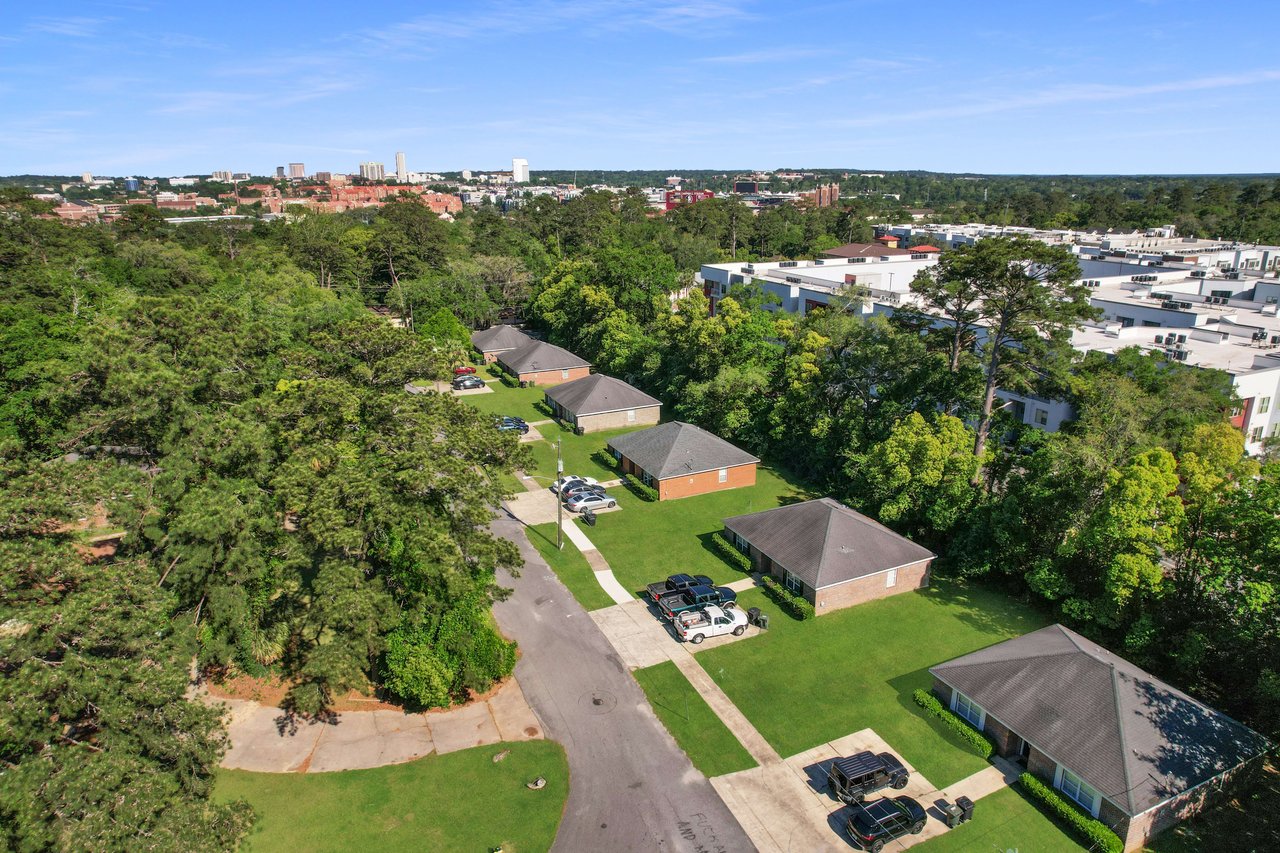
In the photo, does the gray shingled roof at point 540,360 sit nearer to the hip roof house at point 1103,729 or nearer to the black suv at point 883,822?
the hip roof house at point 1103,729

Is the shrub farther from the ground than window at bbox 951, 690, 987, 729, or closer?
farther from the ground

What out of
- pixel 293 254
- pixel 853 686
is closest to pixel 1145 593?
pixel 853 686

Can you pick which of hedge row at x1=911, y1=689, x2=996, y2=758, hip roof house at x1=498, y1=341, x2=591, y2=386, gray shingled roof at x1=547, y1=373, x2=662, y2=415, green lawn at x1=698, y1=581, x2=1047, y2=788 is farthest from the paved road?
hip roof house at x1=498, y1=341, x2=591, y2=386

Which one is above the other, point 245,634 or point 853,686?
point 245,634

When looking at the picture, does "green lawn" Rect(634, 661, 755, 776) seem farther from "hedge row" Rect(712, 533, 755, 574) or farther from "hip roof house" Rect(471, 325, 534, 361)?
"hip roof house" Rect(471, 325, 534, 361)

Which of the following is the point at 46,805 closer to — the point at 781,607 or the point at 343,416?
the point at 343,416

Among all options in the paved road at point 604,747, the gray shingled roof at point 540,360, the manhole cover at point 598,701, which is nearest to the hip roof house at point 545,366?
the gray shingled roof at point 540,360

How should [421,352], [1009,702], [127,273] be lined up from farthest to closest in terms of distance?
[127,273] → [421,352] → [1009,702]
